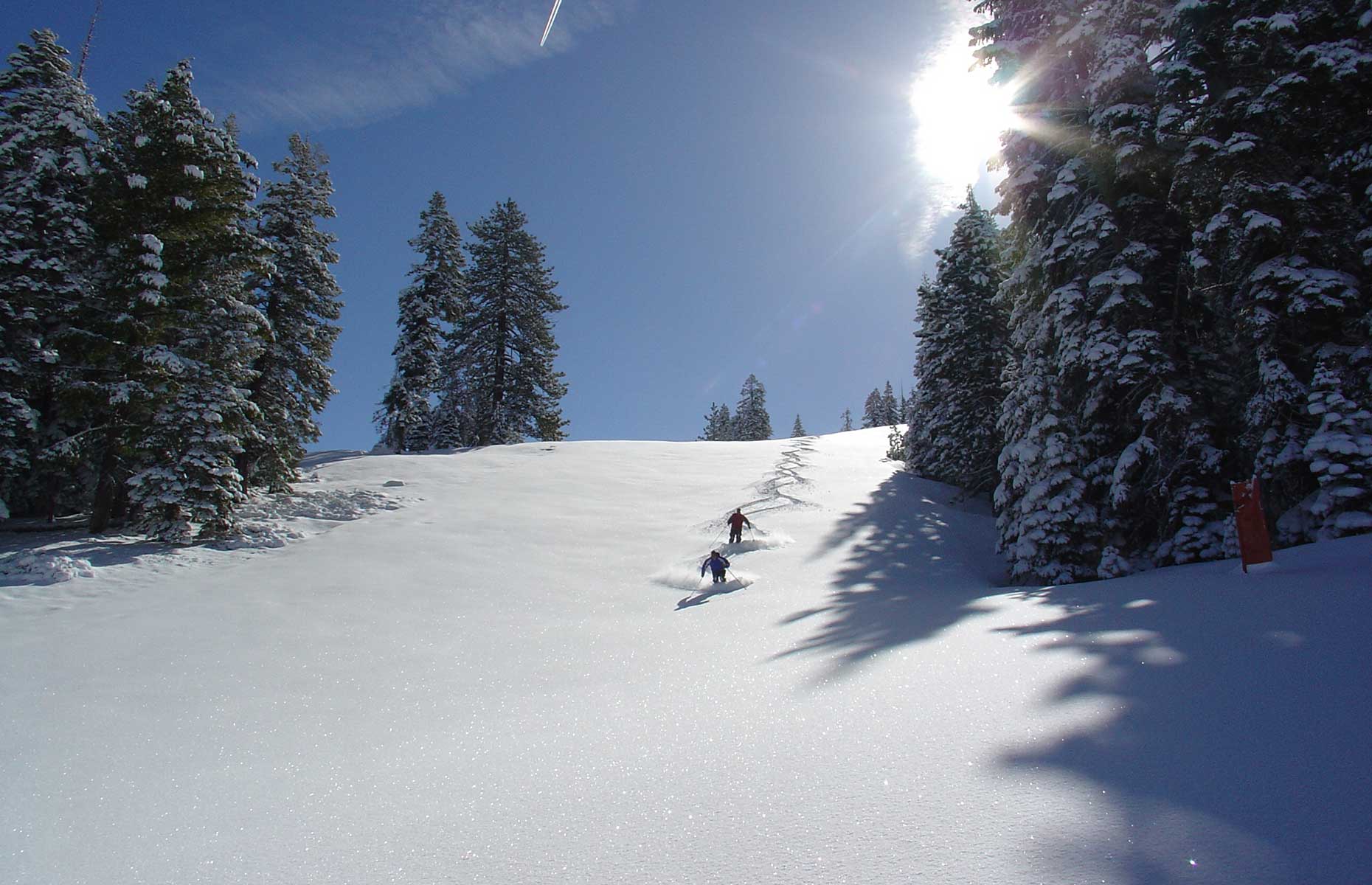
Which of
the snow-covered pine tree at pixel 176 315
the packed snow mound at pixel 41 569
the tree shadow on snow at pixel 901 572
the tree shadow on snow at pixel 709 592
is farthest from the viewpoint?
the snow-covered pine tree at pixel 176 315

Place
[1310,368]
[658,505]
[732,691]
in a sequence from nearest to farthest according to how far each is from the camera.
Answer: [732,691], [1310,368], [658,505]

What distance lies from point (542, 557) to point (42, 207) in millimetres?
19219

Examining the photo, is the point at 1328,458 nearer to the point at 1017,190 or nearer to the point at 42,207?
the point at 1017,190

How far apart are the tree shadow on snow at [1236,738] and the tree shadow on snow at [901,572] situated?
215 cm

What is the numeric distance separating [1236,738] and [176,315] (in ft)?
68.7

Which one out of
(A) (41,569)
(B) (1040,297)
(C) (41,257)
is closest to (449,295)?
(C) (41,257)

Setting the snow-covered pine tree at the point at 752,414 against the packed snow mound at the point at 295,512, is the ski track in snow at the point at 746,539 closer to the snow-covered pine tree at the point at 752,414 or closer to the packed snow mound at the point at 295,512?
the packed snow mound at the point at 295,512

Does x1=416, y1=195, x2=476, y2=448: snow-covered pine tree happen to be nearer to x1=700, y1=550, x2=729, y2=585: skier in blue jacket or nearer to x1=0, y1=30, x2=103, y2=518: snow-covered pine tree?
x1=0, y1=30, x2=103, y2=518: snow-covered pine tree

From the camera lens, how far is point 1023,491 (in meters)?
13.8

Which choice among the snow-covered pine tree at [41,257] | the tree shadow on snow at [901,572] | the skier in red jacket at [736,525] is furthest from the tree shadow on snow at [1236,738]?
the snow-covered pine tree at [41,257]

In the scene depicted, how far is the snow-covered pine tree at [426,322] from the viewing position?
3434cm

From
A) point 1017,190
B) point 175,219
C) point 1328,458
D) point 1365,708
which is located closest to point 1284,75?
point 1017,190

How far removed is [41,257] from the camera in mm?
17469

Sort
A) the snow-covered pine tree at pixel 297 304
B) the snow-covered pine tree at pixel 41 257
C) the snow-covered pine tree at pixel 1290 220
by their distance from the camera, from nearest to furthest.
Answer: the snow-covered pine tree at pixel 1290 220 → the snow-covered pine tree at pixel 41 257 → the snow-covered pine tree at pixel 297 304
